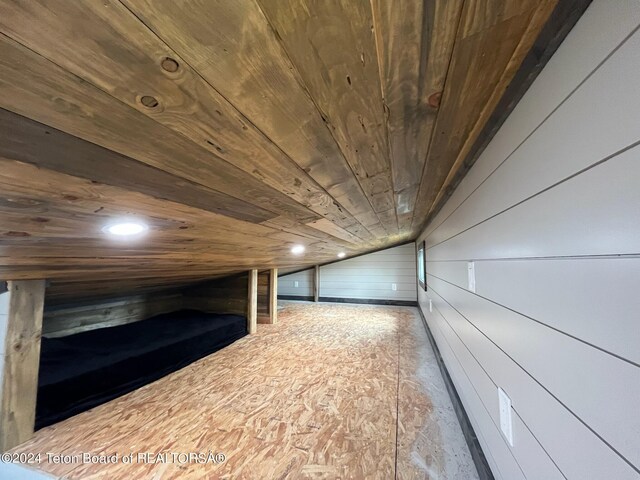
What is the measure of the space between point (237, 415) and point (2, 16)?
1992mm

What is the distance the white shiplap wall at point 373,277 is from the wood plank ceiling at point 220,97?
Answer: 15.7ft

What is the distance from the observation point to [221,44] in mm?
414

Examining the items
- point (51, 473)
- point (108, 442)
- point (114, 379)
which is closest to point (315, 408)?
point (108, 442)

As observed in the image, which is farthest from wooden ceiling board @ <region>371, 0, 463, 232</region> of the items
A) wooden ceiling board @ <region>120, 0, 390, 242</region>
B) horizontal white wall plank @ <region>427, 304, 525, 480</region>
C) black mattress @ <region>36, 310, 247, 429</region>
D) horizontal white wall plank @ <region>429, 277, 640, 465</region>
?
black mattress @ <region>36, 310, 247, 429</region>

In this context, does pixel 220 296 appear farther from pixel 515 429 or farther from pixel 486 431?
pixel 515 429

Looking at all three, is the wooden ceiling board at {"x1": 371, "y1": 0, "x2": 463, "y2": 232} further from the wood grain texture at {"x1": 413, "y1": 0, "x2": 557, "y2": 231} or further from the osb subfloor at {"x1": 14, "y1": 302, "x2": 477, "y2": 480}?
the osb subfloor at {"x1": 14, "y1": 302, "x2": 477, "y2": 480}

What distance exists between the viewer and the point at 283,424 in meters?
1.58

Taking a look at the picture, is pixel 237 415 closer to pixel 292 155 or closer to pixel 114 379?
pixel 114 379

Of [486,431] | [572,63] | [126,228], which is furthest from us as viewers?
[486,431]

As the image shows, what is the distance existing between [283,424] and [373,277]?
14.5 feet

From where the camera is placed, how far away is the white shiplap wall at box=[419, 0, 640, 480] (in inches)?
15.7

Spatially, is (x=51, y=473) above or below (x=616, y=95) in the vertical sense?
below

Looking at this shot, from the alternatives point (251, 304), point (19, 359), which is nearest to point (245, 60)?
point (19, 359)

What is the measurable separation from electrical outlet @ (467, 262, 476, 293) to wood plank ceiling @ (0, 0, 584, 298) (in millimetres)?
587
